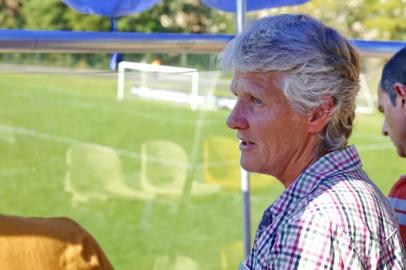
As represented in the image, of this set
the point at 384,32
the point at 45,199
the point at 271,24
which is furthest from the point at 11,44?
the point at 384,32

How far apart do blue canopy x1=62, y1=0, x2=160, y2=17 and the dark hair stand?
3.30ft

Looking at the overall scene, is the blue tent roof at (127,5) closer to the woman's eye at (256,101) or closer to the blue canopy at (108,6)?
the blue canopy at (108,6)

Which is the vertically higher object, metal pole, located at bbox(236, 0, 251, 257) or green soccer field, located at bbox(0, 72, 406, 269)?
metal pole, located at bbox(236, 0, 251, 257)

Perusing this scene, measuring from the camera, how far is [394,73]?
7.14 feet

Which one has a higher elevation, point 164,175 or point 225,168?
point 164,175

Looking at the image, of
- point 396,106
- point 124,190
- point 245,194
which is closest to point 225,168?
point 124,190

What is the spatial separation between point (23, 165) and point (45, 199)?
118 cm

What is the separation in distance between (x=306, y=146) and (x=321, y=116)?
7 cm

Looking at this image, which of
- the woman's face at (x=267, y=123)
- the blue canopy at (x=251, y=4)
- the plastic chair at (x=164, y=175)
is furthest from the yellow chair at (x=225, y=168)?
the woman's face at (x=267, y=123)

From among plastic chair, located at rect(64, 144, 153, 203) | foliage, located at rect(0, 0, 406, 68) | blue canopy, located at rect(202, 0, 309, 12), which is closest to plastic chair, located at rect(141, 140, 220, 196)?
plastic chair, located at rect(64, 144, 153, 203)

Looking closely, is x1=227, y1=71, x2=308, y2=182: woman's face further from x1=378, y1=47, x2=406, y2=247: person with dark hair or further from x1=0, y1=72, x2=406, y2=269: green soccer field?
x1=378, y1=47, x2=406, y2=247: person with dark hair

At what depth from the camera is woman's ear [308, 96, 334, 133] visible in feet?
4.94

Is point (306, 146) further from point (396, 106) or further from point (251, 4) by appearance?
point (251, 4)

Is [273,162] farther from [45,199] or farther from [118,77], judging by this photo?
[45,199]
